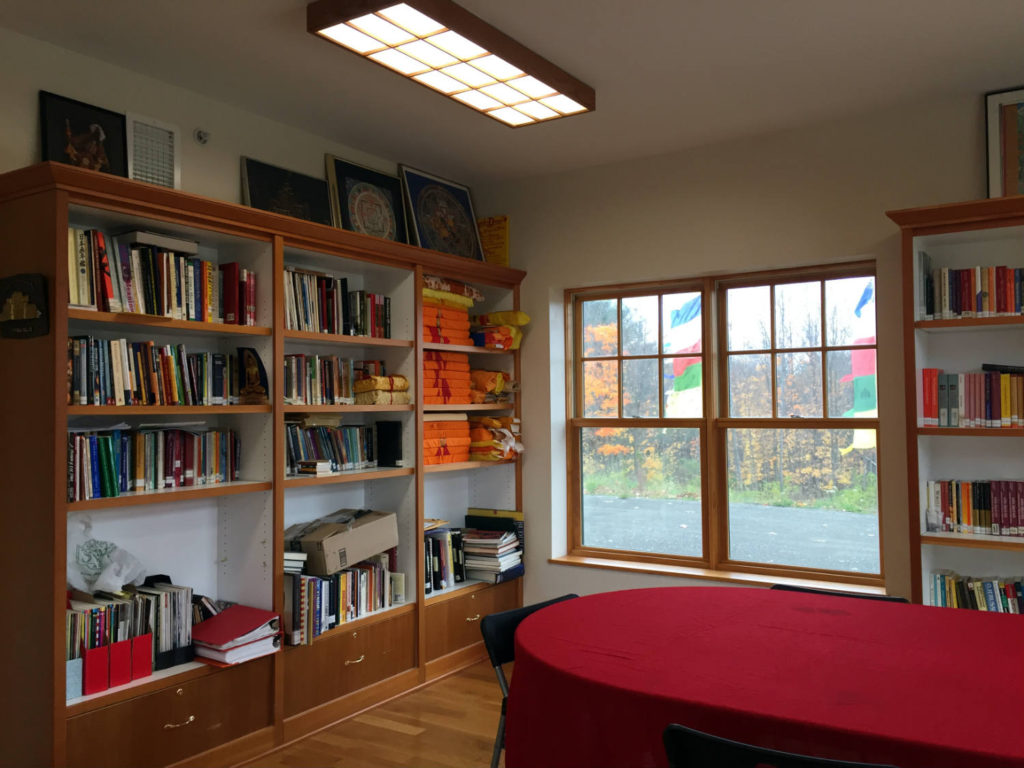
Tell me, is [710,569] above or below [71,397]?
below

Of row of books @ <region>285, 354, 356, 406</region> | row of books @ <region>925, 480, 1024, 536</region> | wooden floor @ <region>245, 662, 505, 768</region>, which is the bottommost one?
wooden floor @ <region>245, 662, 505, 768</region>

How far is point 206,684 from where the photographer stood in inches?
133

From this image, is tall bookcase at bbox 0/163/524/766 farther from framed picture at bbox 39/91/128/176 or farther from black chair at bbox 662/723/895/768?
black chair at bbox 662/723/895/768

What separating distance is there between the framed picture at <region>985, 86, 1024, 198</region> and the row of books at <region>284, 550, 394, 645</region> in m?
3.63

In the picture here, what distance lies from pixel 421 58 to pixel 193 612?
2.57 metres

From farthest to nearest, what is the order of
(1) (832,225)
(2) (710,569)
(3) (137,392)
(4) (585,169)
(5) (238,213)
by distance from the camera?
(4) (585,169) → (2) (710,569) → (1) (832,225) → (5) (238,213) → (3) (137,392)

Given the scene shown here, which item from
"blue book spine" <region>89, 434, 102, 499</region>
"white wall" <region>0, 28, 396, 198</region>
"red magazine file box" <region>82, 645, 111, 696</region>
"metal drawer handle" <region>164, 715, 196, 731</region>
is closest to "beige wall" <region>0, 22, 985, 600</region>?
"white wall" <region>0, 28, 396, 198</region>

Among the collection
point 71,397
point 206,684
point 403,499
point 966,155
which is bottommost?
point 206,684

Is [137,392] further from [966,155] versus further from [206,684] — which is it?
[966,155]

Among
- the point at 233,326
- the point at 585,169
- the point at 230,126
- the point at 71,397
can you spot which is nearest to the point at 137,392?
the point at 71,397

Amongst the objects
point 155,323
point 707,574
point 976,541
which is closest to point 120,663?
point 155,323

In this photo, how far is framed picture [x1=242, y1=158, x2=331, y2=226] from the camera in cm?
405

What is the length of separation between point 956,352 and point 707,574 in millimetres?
1783

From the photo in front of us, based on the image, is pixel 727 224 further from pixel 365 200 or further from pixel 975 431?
pixel 365 200
